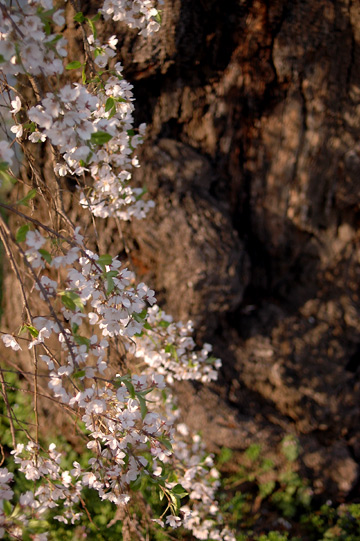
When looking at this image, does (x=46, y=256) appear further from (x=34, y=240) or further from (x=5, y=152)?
(x=5, y=152)

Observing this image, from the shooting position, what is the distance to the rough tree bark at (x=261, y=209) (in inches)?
80.4

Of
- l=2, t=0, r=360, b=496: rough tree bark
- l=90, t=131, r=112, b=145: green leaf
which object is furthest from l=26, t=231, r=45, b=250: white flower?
l=2, t=0, r=360, b=496: rough tree bark

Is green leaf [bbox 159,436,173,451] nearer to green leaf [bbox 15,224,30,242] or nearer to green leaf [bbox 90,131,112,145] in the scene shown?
green leaf [bbox 15,224,30,242]

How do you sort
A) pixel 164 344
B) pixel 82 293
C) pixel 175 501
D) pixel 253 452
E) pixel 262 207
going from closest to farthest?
pixel 82 293, pixel 175 501, pixel 164 344, pixel 253 452, pixel 262 207

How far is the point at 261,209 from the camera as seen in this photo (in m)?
2.46

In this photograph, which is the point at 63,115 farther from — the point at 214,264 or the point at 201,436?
the point at 201,436

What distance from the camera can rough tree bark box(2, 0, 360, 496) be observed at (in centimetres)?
204

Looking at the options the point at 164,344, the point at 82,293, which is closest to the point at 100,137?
the point at 82,293

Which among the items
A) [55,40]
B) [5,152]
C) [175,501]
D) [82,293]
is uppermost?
[55,40]

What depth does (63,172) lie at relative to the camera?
1178mm

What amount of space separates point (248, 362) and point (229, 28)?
181 cm

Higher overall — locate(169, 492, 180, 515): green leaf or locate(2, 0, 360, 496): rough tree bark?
locate(2, 0, 360, 496): rough tree bark

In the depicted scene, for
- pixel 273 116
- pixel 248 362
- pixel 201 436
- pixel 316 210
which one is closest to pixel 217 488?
pixel 201 436

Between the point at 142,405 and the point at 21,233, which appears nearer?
the point at 21,233
